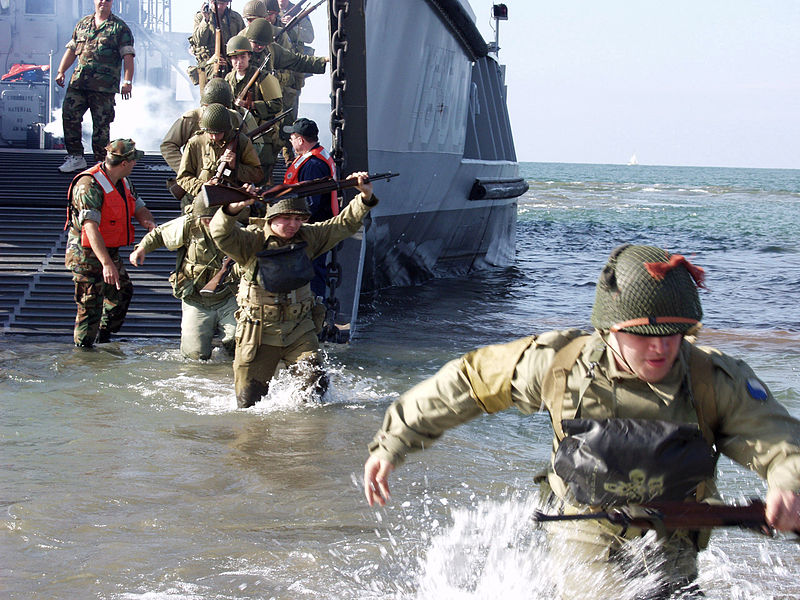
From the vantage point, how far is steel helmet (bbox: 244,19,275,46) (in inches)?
373

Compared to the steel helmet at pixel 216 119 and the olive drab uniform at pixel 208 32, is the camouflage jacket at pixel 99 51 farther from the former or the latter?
the steel helmet at pixel 216 119

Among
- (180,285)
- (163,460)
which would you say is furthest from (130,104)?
(163,460)

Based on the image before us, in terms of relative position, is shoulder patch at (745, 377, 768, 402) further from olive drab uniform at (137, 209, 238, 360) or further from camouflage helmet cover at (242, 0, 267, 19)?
camouflage helmet cover at (242, 0, 267, 19)

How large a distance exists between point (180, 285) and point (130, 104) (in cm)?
2382

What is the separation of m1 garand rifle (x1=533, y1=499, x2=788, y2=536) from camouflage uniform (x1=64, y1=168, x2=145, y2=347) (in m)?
5.79

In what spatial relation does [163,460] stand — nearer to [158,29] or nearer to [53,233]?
[53,233]

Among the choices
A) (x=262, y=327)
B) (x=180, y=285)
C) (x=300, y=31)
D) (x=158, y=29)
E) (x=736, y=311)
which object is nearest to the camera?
(x=262, y=327)


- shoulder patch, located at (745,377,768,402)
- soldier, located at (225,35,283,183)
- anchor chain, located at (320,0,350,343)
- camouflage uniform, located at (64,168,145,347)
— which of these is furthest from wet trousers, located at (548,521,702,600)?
soldier, located at (225,35,283,183)

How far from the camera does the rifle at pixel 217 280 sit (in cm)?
729

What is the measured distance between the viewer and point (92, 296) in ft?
25.9

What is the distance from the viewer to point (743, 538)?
4.48 metres

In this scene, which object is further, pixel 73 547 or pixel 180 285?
pixel 180 285

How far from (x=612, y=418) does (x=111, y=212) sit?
5786mm

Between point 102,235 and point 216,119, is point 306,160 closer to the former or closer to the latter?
point 216,119
